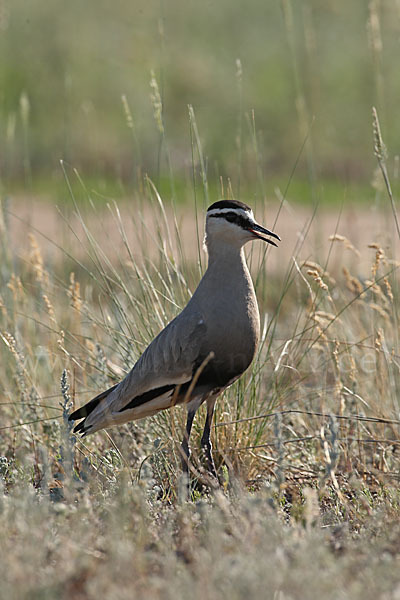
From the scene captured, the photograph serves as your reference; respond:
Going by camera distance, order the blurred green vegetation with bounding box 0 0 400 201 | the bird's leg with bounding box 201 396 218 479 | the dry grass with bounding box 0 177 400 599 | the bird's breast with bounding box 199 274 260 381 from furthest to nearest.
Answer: the blurred green vegetation with bounding box 0 0 400 201 → the bird's leg with bounding box 201 396 218 479 → the bird's breast with bounding box 199 274 260 381 → the dry grass with bounding box 0 177 400 599

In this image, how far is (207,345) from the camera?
131 inches

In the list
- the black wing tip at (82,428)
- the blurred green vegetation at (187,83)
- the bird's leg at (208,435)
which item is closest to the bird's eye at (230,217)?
the bird's leg at (208,435)

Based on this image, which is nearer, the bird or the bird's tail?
the bird

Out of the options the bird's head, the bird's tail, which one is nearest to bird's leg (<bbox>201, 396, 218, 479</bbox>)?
the bird's tail

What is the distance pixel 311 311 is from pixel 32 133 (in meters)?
10.7

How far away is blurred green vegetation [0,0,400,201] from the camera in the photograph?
12.8 metres

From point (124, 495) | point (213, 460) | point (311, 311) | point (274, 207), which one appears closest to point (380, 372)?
point (311, 311)

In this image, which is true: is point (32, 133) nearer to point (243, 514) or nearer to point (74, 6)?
point (74, 6)

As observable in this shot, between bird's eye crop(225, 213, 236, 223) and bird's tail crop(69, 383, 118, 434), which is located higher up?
bird's eye crop(225, 213, 236, 223)

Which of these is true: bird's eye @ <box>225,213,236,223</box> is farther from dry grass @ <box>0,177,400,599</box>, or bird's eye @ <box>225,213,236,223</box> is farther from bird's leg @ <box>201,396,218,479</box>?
bird's leg @ <box>201,396,218,479</box>

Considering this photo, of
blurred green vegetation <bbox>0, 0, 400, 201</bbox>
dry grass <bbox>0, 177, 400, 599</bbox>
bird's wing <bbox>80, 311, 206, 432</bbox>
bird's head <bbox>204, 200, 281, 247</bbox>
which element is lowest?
dry grass <bbox>0, 177, 400, 599</bbox>

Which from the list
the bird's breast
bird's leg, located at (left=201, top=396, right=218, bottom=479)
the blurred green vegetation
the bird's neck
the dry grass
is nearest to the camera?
the dry grass

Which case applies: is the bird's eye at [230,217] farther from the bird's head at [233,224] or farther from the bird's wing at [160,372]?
the bird's wing at [160,372]

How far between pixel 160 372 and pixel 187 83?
474 inches
